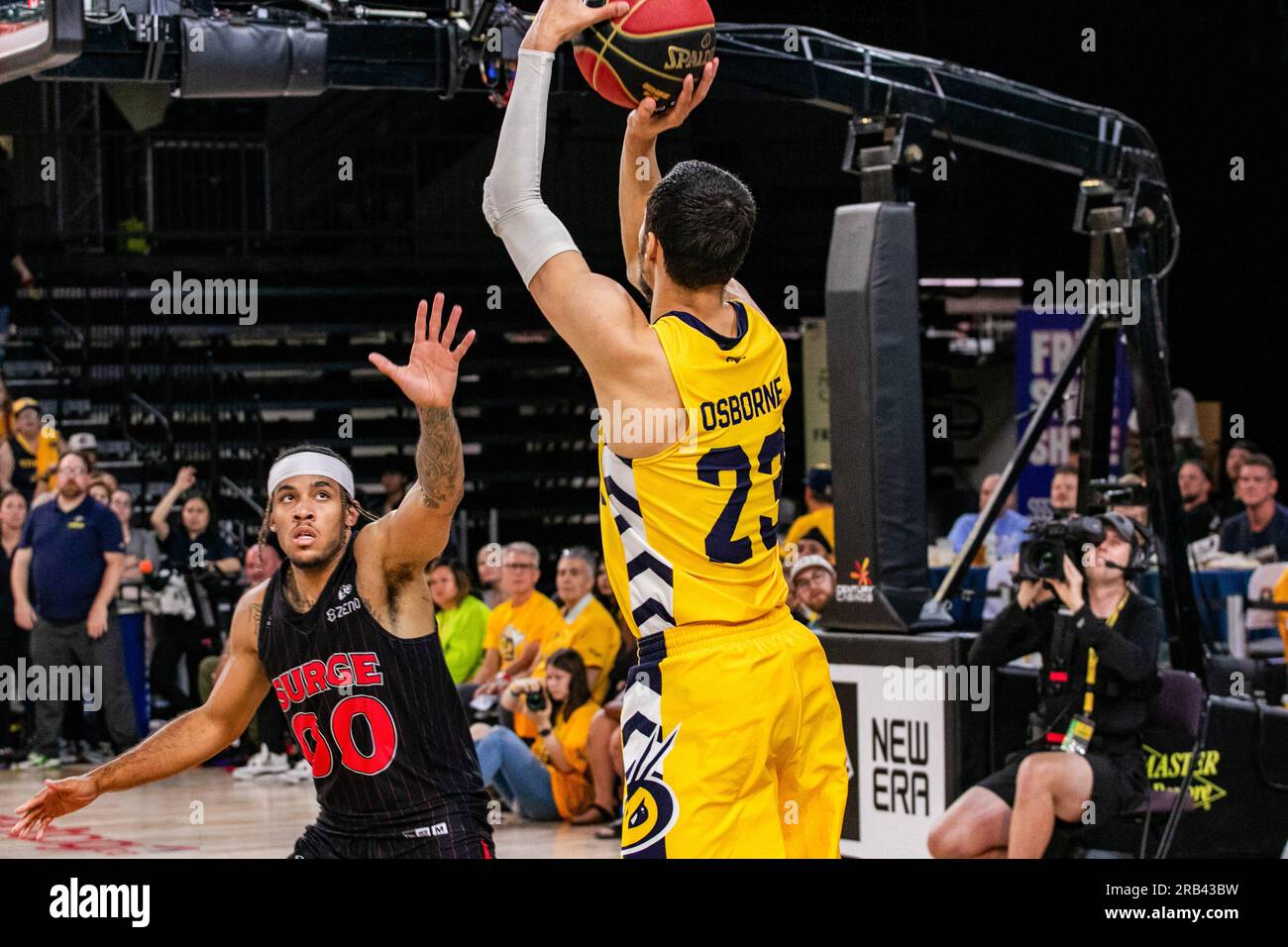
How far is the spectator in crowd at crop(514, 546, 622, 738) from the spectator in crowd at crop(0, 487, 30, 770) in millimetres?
4037

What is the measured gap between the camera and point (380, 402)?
16656 millimetres

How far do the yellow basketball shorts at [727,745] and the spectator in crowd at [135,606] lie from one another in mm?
9461

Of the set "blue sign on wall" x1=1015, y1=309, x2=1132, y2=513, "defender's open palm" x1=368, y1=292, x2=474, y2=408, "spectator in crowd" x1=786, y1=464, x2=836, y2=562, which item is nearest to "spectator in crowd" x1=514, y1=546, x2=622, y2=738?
"spectator in crowd" x1=786, y1=464, x2=836, y2=562

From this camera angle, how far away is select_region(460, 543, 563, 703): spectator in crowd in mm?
10523

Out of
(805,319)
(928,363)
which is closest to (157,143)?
(805,319)

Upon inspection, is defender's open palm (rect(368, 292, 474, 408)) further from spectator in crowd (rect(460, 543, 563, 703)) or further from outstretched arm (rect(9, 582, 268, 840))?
spectator in crowd (rect(460, 543, 563, 703))

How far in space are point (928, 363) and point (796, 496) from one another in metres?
2.11

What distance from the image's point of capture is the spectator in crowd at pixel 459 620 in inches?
438

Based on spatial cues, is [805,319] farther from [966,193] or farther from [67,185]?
[67,185]

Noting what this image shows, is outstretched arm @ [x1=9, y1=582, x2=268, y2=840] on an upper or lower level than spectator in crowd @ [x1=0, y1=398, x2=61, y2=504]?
lower

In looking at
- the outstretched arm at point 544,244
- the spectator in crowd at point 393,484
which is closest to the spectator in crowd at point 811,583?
the spectator in crowd at point 393,484

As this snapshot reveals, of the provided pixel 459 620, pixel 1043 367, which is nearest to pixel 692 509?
pixel 459 620

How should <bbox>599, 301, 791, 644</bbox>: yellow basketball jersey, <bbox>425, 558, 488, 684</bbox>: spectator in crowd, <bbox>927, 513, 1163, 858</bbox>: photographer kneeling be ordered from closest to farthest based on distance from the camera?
<bbox>599, 301, 791, 644</bbox>: yellow basketball jersey, <bbox>927, 513, 1163, 858</bbox>: photographer kneeling, <bbox>425, 558, 488, 684</bbox>: spectator in crowd

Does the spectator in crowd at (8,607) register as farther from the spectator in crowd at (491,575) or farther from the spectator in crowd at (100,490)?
the spectator in crowd at (491,575)
